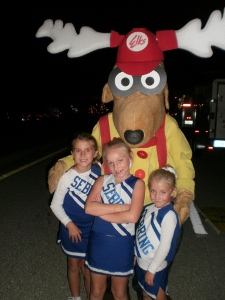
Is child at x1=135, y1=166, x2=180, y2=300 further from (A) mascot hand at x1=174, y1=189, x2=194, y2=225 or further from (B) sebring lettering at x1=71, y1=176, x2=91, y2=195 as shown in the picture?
(B) sebring lettering at x1=71, y1=176, x2=91, y2=195

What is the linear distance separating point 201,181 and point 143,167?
5.52m

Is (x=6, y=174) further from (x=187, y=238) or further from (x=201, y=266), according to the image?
(x=201, y=266)

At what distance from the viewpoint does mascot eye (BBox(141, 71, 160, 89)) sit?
2525 mm

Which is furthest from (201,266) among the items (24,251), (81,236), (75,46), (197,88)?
(197,88)

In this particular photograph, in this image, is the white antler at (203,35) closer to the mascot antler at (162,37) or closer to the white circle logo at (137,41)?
the mascot antler at (162,37)

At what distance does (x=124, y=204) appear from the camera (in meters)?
2.24

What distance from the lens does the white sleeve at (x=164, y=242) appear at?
7.18 ft

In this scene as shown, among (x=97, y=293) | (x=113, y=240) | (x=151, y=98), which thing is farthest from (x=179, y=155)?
(x=97, y=293)

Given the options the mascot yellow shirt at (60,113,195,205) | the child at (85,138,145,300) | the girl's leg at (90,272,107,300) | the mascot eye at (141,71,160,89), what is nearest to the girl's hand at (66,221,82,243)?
the child at (85,138,145,300)

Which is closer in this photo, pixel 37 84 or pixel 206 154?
pixel 206 154

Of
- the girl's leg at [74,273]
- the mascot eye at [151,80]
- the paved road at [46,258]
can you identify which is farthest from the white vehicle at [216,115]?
the girl's leg at [74,273]

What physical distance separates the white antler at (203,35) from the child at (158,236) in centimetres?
99

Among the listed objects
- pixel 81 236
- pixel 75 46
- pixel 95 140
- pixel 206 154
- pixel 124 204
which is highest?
pixel 75 46

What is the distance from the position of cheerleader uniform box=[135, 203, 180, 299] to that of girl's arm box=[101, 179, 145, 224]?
0.50ft
